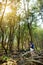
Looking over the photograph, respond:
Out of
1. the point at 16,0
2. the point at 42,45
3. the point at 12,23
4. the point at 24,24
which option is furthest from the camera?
the point at 42,45

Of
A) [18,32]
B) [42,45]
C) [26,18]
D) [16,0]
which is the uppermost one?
[16,0]

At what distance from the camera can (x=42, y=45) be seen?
45.9 metres

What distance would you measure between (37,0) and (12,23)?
5.47 m

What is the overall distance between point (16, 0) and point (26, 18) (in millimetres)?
7670

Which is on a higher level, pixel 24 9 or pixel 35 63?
pixel 24 9

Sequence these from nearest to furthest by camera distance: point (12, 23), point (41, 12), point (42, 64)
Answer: point (42, 64) < point (12, 23) < point (41, 12)

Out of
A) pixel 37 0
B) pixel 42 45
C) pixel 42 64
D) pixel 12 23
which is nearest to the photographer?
pixel 42 64

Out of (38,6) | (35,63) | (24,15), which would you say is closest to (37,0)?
(38,6)

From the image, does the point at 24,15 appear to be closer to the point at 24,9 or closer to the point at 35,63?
the point at 24,9

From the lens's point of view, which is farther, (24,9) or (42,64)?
(24,9)

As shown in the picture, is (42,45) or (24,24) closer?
(24,24)

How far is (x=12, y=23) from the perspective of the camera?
79.9 feet

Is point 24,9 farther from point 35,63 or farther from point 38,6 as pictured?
point 35,63

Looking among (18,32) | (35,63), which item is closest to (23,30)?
(18,32)
